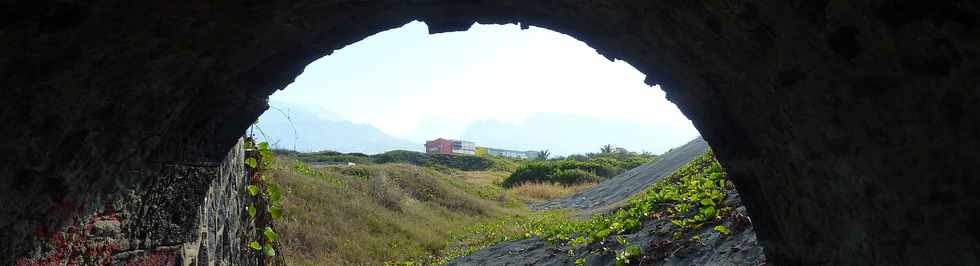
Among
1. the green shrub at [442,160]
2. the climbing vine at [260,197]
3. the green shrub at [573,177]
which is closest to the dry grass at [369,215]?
the climbing vine at [260,197]

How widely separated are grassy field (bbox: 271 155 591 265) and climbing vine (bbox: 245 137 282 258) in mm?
5172

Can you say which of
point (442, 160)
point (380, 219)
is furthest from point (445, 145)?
point (380, 219)

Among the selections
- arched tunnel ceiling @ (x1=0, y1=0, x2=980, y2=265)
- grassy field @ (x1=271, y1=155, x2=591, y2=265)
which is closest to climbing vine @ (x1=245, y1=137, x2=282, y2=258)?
arched tunnel ceiling @ (x1=0, y1=0, x2=980, y2=265)

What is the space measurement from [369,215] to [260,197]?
9.99 meters

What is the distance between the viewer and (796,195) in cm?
310

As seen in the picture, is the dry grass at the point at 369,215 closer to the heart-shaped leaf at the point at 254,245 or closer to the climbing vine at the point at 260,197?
the climbing vine at the point at 260,197

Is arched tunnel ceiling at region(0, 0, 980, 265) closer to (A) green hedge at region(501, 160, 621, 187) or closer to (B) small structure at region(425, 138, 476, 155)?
(A) green hedge at region(501, 160, 621, 187)

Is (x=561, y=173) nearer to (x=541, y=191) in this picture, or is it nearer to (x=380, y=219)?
(x=541, y=191)

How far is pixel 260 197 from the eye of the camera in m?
5.83

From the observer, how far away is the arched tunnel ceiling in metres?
2.15

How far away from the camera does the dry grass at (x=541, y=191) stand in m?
28.3

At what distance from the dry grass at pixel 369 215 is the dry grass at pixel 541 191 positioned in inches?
180

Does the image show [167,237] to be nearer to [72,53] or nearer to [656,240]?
[72,53]

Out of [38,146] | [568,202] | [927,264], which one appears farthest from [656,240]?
[568,202]
